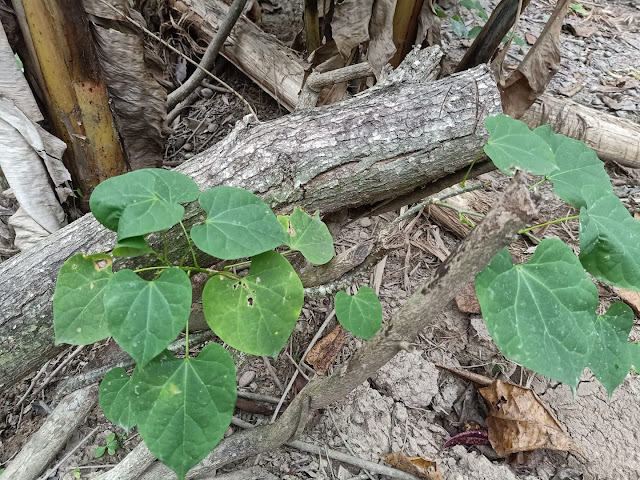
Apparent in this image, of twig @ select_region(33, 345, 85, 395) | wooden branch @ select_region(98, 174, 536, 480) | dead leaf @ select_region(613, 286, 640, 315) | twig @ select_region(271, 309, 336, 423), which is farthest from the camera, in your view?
dead leaf @ select_region(613, 286, 640, 315)

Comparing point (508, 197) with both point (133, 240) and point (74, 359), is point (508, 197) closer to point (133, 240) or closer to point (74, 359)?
point (133, 240)

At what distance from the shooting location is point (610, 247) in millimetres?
824

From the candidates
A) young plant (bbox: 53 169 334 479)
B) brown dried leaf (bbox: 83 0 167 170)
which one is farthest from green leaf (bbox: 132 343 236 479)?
brown dried leaf (bbox: 83 0 167 170)

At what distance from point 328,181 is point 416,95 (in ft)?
1.33

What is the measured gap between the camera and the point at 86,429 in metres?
1.28

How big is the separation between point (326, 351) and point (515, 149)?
80 cm

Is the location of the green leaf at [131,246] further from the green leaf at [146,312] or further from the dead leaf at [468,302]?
the dead leaf at [468,302]

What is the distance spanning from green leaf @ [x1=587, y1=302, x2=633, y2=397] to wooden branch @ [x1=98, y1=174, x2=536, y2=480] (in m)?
0.39

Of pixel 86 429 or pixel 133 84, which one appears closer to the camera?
pixel 86 429

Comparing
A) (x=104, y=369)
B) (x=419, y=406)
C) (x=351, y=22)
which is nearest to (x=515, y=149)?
(x=419, y=406)

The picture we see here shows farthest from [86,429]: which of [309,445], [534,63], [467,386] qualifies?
[534,63]

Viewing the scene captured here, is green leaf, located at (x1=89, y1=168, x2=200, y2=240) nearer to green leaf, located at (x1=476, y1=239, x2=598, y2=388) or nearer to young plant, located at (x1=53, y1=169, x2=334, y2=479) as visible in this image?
young plant, located at (x1=53, y1=169, x2=334, y2=479)

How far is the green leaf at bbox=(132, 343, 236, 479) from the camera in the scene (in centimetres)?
75

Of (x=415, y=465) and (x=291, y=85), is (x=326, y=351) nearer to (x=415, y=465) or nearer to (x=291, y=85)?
(x=415, y=465)
